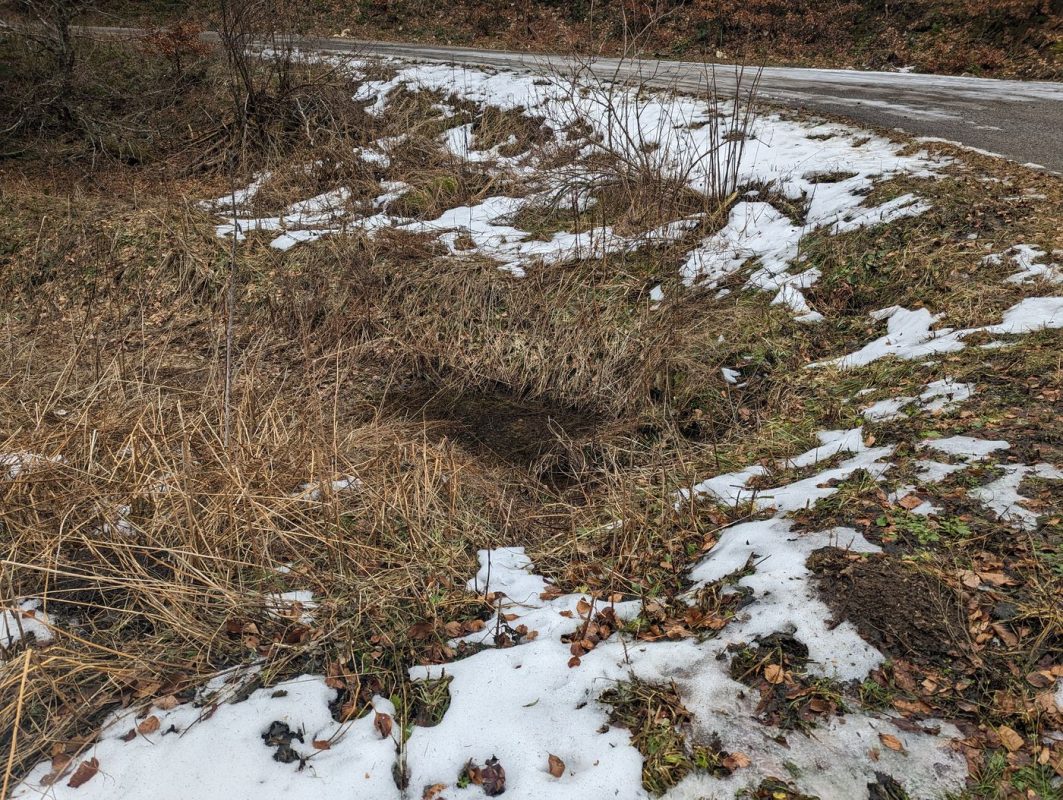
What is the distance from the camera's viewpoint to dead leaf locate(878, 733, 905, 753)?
2055mm

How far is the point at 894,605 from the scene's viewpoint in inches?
98.6

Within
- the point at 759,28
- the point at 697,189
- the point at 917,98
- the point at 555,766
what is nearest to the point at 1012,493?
the point at 555,766

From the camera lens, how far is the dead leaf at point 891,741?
2.05 m

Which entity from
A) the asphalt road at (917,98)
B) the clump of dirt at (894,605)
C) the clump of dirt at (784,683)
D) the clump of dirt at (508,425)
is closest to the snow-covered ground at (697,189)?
the asphalt road at (917,98)

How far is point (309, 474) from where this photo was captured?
3494 mm

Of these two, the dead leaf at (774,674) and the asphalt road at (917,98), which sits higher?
the asphalt road at (917,98)

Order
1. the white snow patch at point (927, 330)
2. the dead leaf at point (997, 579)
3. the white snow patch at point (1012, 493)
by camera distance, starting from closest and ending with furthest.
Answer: the dead leaf at point (997, 579), the white snow patch at point (1012, 493), the white snow patch at point (927, 330)

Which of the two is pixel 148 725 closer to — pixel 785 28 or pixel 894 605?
pixel 894 605

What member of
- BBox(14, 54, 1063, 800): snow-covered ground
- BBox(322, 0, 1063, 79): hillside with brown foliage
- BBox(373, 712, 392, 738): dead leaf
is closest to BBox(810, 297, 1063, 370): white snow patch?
BBox(14, 54, 1063, 800): snow-covered ground

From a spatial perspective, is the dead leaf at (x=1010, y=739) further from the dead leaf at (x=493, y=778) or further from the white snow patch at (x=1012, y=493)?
the dead leaf at (x=493, y=778)

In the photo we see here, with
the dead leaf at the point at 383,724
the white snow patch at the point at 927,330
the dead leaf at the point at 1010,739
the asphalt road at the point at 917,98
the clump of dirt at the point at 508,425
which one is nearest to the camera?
the dead leaf at the point at 1010,739

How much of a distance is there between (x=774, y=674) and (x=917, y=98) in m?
8.76

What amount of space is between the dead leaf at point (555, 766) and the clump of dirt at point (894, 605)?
3.67ft

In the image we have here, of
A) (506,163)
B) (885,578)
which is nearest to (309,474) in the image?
(885,578)
